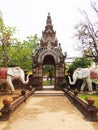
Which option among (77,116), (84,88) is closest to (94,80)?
(84,88)

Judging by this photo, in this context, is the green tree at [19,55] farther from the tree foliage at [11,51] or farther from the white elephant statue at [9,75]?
the white elephant statue at [9,75]

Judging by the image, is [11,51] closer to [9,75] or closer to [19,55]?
[19,55]

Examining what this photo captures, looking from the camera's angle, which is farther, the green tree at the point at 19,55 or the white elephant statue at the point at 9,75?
the green tree at the point at 19,55

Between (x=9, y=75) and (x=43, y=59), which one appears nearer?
(x=9, y=75)

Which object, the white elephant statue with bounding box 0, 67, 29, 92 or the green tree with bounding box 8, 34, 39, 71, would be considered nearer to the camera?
the white elephant statue with bounding box 0, 67, 29, 92

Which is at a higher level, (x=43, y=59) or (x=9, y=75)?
(x=43, y=59)

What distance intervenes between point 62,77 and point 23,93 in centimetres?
1260

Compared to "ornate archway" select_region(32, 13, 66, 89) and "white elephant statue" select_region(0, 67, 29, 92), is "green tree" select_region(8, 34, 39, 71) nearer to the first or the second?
"ornate archway" select_region(32, 13, 66, 89)

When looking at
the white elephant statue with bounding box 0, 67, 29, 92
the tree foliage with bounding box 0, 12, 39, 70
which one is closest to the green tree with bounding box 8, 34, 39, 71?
the tree foliage with bounding box 0, 12, 39, 70

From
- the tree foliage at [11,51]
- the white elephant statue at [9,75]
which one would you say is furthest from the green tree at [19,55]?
the white elephant statue at [9,75]

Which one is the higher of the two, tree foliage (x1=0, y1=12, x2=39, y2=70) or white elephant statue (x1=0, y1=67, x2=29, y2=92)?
tree foliage (x1=0, y1=12, x2=39, y2=70)

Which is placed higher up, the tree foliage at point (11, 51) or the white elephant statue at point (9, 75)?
the tree foliage at point (11, 51)

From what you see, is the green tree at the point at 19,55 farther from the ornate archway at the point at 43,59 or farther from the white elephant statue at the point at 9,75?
the white elephant statue at the point at 9,75

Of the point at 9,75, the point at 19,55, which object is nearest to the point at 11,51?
the point at 19,55
